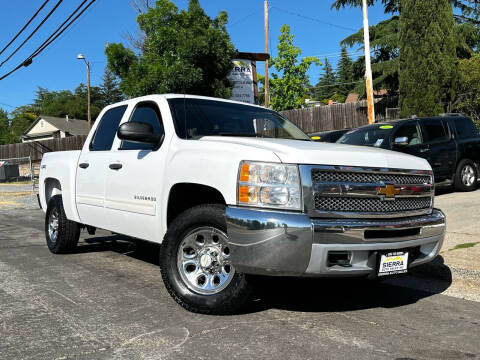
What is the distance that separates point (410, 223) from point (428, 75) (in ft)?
56.2

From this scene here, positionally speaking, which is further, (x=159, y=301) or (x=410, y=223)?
(x=159, y=301)

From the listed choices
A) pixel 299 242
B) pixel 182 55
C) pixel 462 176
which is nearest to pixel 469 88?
pixel 462 176

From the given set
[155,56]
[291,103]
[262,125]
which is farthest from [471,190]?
[291,103]

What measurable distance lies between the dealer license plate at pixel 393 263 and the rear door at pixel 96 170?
10.2ft

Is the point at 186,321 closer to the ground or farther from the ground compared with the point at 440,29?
closer to the ground

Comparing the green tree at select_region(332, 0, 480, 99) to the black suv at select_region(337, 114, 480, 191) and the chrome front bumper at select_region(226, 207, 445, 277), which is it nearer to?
the black suv at select_region(337, 114, 480, 191)

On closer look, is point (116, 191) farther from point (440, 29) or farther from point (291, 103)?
point (291, 103)

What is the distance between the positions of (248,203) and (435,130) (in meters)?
9.01

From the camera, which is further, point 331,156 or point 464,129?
point 464,129

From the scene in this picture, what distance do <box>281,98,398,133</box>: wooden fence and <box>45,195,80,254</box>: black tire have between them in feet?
62.7

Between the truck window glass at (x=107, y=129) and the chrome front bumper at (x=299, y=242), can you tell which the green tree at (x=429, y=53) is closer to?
the truck window glass at (x=107, y=129)

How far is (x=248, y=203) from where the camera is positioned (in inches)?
137

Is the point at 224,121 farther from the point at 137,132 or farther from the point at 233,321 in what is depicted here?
the point at 233,321

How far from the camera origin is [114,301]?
14.0 feet
